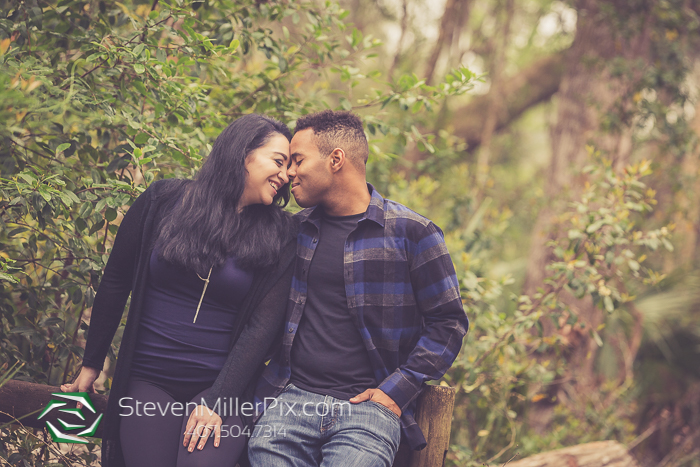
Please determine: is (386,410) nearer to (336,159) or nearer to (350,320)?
(350,320)

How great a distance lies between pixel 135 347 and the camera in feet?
6.79

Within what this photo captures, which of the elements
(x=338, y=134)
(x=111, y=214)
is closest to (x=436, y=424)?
(x=338, y=134)

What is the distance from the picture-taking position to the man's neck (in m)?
2.26

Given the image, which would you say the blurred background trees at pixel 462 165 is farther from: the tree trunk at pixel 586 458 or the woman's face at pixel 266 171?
the woman's face at pixel 266 171

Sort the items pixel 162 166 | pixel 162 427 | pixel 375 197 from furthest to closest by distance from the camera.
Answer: pixel 162 166 < pixel 375 197 < pixel 162 427

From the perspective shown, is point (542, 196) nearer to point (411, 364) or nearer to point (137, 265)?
point (411, 364)

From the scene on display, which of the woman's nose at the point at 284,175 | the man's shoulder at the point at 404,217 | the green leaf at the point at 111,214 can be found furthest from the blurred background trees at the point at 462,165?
the man's shoulder at the point at 404,217

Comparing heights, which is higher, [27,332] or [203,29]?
[203,29]

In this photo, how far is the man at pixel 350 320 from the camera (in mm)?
1971

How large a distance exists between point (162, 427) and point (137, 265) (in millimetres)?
658

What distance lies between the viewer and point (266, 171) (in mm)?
2160

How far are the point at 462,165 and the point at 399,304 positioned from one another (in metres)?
3.65

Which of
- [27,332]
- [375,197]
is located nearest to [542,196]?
[375,197]

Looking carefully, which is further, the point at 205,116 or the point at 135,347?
the point at 205,116
